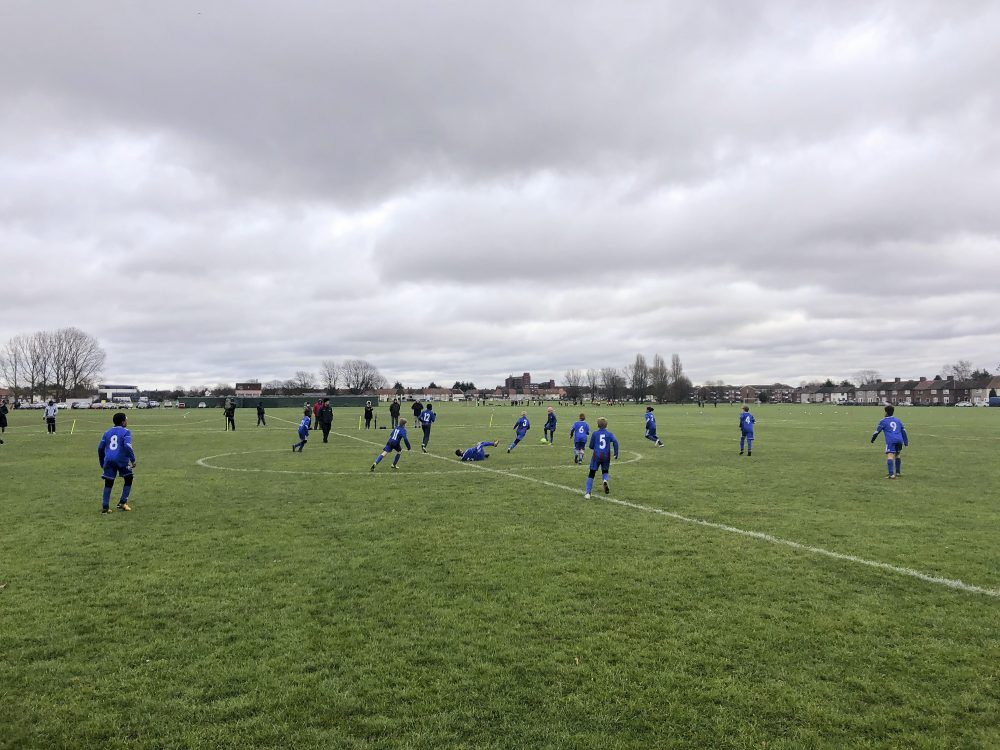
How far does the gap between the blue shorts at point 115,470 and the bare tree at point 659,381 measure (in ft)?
522

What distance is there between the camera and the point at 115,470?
43.8 feet

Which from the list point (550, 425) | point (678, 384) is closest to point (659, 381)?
point (678, 384)

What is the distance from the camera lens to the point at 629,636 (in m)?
6.45

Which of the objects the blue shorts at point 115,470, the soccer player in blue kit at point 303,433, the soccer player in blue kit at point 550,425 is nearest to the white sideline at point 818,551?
the blue shorts at point 115,470

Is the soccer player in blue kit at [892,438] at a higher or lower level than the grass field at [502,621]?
higher

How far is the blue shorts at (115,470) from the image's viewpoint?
13.2m

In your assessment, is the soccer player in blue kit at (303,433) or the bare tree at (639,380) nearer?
the soccer player in blue kit at (303,433)

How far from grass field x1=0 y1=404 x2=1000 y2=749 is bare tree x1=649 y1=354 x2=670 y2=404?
511 ft

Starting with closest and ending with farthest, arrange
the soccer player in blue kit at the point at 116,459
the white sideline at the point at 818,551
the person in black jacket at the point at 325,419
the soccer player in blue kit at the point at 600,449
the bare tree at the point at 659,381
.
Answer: the white sideline at the point at 818,551 < the soccer player in blue kit at the point at 116,459 < the soccer player in blue kit at the point at 600,449 < the person in black jacket at the point at 325,419 < the bare tree at the point at 659,381

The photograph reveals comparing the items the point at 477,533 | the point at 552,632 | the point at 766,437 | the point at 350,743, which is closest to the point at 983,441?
the point at 766,437

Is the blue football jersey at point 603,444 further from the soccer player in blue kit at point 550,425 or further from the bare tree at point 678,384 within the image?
the bare tree at point 678,384

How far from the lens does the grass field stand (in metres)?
4.81

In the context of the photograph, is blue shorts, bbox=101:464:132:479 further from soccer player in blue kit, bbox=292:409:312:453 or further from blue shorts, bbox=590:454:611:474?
soccer player in blue kit, bbox=292:409:312:453

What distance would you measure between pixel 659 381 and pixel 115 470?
553 ft
